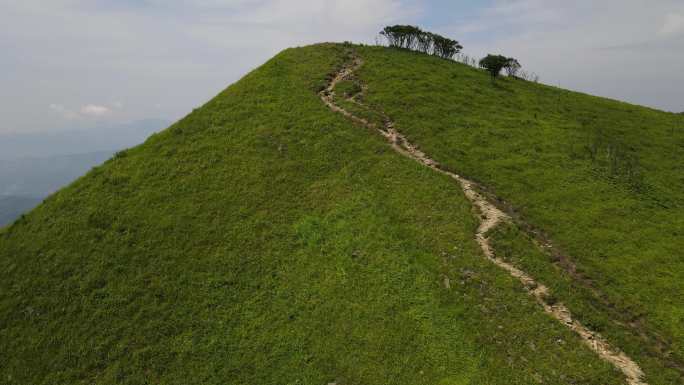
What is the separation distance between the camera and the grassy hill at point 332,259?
17125mm

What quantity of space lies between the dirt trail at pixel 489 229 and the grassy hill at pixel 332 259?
0.69 metres

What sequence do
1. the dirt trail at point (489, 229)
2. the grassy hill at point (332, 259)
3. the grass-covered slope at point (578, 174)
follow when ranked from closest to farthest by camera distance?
1. the dirt trail at point (489, 229)
2. the grassy hill at point (332, 259)
3. the grass-covered slope at point (578, 174)

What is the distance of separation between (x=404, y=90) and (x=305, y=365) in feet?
103

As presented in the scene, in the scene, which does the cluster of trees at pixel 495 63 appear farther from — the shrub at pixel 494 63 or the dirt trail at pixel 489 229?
the dirt trail at pixel 489 229

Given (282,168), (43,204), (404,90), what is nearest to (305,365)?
(282,168)

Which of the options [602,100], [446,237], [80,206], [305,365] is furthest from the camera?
[602,100]

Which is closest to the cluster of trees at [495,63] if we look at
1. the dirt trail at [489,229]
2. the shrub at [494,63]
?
the shrub at [494,63]

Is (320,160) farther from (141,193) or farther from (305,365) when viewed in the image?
(305,365)

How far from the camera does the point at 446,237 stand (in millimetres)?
22703

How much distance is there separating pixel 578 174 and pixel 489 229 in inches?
475

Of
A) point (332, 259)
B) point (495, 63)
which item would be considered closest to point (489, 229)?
point (332, 259)

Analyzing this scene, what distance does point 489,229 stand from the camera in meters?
23.4

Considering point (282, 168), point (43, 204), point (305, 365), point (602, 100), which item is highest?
point (602, 100)

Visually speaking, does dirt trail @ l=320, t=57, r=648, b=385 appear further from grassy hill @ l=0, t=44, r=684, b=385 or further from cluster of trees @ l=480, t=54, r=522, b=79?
cluster of trees @ l=480, t=54, r=522, b=79
